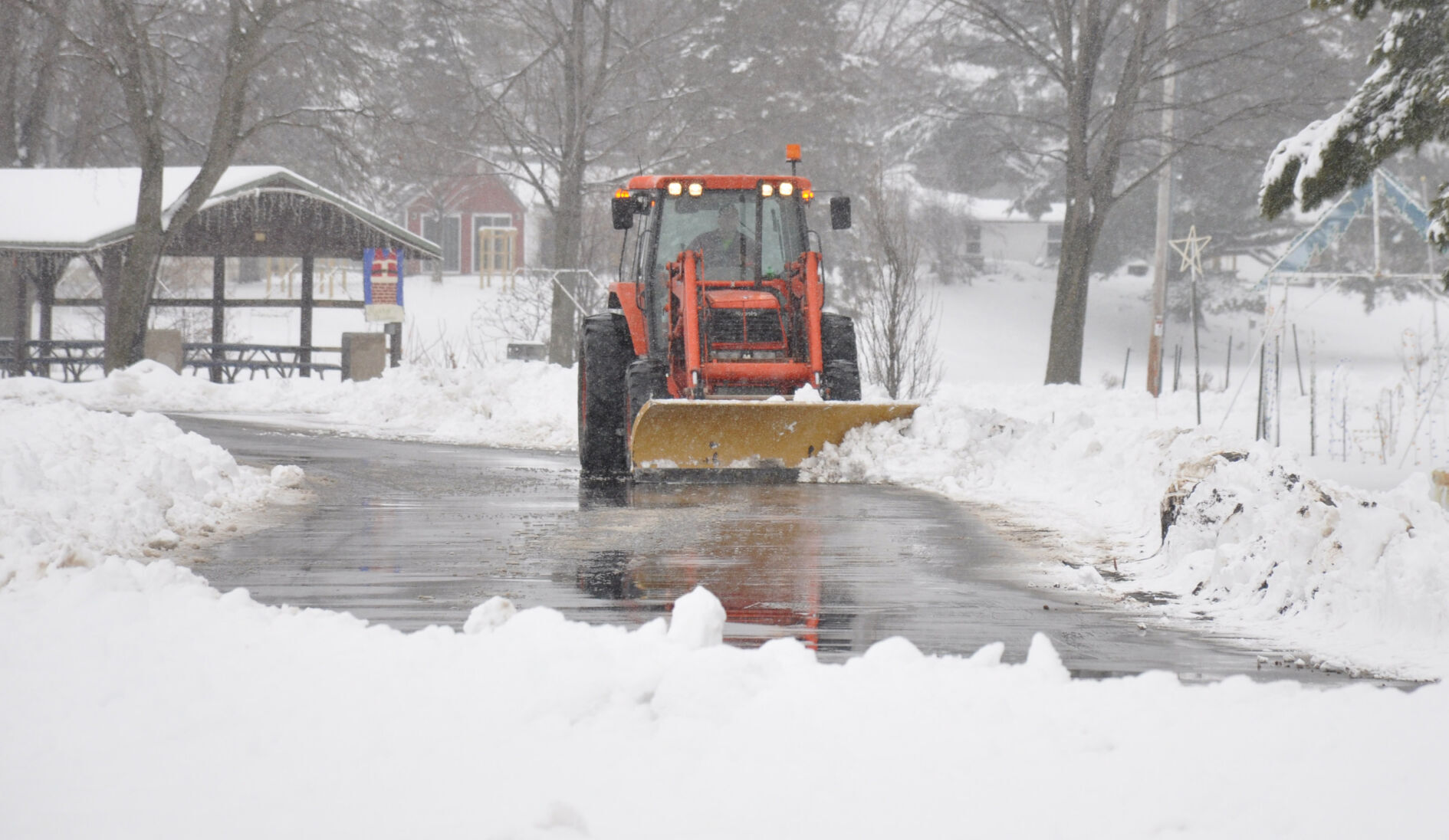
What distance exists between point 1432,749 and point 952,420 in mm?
8838

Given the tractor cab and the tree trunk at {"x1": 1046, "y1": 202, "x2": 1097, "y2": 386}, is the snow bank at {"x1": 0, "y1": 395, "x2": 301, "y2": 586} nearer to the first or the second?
the tractor cab

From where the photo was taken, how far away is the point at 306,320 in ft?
98.3

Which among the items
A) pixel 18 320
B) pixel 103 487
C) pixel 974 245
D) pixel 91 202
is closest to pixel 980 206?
pixel 974 245

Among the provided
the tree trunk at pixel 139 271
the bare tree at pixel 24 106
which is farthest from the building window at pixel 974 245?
the tree trunk at pixel 139 271

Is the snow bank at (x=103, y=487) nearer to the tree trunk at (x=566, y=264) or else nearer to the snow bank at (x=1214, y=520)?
the snow bank at (x=1214, y=520)

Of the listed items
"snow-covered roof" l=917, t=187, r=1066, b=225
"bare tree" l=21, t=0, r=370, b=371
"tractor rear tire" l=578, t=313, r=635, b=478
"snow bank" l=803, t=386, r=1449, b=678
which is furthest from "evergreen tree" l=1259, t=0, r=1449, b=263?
"snow-covered roof" l=917, t=187, r=1066, b=225

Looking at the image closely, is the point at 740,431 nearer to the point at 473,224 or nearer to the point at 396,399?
the point at 396,399

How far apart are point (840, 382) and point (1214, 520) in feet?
17.2

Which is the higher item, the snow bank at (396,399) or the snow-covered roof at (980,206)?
the snow-covered roof at (980,206)

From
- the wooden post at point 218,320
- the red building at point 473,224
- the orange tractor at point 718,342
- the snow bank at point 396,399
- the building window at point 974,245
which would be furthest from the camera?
the red building at point 473,224

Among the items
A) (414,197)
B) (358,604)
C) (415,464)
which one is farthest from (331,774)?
(414,197)

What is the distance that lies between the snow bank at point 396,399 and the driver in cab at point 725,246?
14.2 feet

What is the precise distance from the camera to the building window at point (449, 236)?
59.4m

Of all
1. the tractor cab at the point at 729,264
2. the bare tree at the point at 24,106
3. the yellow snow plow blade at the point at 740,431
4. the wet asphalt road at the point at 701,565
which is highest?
the bare tree at the point at 24,106
